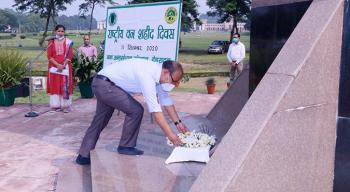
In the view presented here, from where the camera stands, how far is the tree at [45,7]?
185 feet

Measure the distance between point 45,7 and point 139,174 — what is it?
190 feet

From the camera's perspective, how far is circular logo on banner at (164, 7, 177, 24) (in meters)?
5.93

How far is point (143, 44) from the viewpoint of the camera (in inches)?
253

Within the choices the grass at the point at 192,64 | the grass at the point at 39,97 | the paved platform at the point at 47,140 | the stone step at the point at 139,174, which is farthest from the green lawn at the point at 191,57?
the stone step at the point at 139,174

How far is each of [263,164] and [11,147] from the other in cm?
435

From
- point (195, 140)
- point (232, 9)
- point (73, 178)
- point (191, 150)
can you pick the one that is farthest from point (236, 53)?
point (232, 9)

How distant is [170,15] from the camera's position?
5.99 m

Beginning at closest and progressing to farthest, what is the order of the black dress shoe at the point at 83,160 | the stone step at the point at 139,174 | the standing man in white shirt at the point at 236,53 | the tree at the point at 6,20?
the stone step at the point at 139,174
the black dress shoe at the point at 83,160
the standing man in white shirt at the point at 236,53
the tree at the point at 6,20

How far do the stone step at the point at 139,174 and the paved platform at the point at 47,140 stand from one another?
33 centimetres

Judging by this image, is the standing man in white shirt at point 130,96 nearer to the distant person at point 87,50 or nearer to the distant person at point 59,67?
the distant person at point 59,67

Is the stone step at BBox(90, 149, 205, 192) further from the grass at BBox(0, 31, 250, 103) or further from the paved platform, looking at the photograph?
the grass at BBox(0, 31, 250, 103)

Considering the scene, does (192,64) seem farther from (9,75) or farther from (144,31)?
(144,31)

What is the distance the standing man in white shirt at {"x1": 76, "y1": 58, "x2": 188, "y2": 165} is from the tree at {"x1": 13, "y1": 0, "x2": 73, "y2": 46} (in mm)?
53196

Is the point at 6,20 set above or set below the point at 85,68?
above
